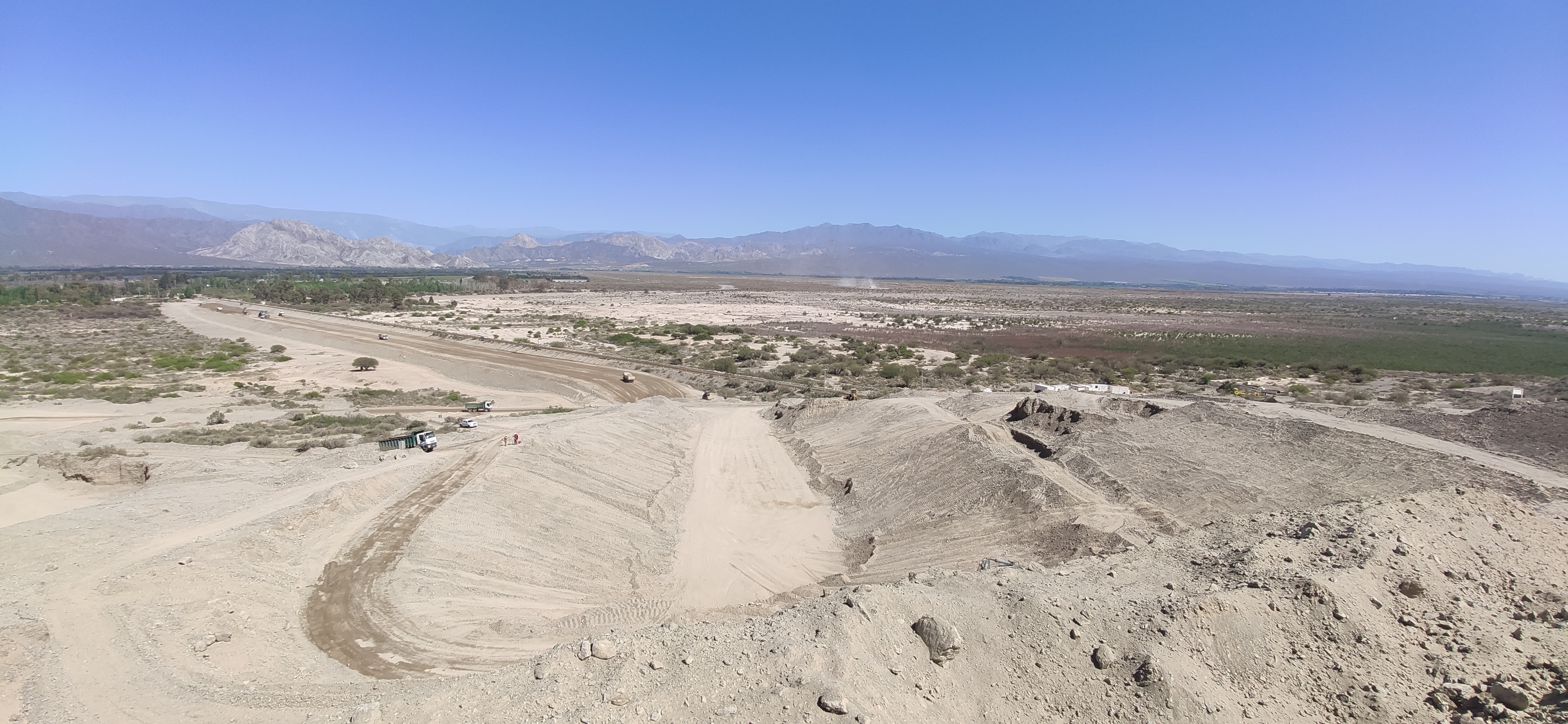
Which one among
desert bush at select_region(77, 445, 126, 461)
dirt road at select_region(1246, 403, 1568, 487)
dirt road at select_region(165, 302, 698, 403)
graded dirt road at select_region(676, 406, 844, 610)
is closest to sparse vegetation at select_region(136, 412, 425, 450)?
desert bush at select_region(77, 445, 126, 461)

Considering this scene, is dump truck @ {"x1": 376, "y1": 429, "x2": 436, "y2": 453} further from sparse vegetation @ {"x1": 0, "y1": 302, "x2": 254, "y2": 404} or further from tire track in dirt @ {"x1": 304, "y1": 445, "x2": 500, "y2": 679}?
sparse vegetation @ {"x1": 0, "y1": 302, "x2": 254, "y2": 404}

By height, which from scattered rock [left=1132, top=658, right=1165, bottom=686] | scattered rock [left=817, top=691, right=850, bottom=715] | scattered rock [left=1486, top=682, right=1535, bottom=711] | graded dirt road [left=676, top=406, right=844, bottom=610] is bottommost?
graded dirt road [left=676, top=406, right=844, bottom=610]

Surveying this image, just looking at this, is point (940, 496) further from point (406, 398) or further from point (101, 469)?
point (406, 398)

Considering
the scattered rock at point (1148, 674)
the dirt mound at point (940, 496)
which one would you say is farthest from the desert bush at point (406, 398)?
the scattered rock at point (1148, 674)

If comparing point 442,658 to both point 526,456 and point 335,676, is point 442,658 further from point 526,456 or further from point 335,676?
point 526,456

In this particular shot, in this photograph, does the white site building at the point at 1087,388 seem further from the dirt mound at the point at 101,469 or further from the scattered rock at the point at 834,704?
the dirt mound at the point at 101,469

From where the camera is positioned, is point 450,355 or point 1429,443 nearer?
point 1429,443

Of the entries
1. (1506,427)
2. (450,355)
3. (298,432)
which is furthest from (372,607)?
(450,355)
